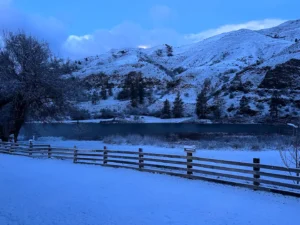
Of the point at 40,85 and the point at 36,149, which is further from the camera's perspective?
the point at 40,85

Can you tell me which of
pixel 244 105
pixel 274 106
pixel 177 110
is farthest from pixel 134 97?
pixel 274 106

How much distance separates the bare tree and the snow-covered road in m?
12.1

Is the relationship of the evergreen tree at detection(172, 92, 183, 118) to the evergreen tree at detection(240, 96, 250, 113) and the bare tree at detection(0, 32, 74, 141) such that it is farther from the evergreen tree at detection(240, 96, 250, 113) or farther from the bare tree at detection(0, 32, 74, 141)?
the bare tree at detection(0, 32, 74, 141)

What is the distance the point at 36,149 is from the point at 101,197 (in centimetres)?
1243

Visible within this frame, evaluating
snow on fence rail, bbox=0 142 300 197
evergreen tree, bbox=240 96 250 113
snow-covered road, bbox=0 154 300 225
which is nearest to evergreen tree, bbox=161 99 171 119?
evergreen tree, bbox=240 96 250 113

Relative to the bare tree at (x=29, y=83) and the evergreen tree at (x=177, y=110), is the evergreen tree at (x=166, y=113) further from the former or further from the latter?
the bare tree at (x=29, y=83)

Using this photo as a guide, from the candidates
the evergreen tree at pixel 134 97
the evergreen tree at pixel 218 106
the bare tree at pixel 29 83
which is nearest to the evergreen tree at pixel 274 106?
the evergreen tree at pixel 218 106

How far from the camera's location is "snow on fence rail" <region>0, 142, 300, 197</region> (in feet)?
33.3

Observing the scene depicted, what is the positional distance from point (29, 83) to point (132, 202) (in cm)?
1772

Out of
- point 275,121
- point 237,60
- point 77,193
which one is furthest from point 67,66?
point 237,60

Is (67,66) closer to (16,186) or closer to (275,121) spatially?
(16,186)

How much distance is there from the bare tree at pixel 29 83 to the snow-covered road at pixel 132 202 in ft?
39.5

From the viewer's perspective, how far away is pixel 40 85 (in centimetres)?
2412

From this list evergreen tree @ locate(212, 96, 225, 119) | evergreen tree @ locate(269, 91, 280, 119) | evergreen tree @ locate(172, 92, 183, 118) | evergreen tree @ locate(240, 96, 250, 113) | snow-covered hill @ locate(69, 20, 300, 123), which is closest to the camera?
evergreen tree @ locate(269, 91, 280, 119)
